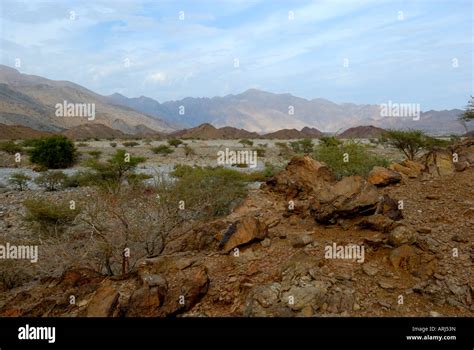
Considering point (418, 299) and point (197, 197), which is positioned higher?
point (197, 197)

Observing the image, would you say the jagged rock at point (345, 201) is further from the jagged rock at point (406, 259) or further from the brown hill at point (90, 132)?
the brown hill at point (90, 132)

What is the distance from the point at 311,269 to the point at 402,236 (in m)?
1.27

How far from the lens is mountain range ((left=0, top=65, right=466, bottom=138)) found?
3536 inches

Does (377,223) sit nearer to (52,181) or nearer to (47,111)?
(52,181)

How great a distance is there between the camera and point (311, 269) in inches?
185

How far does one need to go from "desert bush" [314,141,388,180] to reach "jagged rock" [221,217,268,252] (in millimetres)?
5338

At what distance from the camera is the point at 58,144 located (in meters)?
26.0

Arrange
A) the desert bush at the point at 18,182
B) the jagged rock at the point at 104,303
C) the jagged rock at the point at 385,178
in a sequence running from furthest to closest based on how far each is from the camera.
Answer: the desert bush at the point at 18,182
the jagged rock at the point at 385,178
the jagged rock at the point at 104,303

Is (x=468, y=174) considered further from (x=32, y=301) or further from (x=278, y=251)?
(x=32, y=301)

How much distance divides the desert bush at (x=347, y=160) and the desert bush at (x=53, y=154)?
19.0m

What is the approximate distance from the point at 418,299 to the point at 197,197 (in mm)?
5368

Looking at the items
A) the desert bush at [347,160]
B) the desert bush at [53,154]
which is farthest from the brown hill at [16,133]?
the desert bush at [347,160]

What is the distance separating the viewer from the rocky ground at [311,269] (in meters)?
4.33
